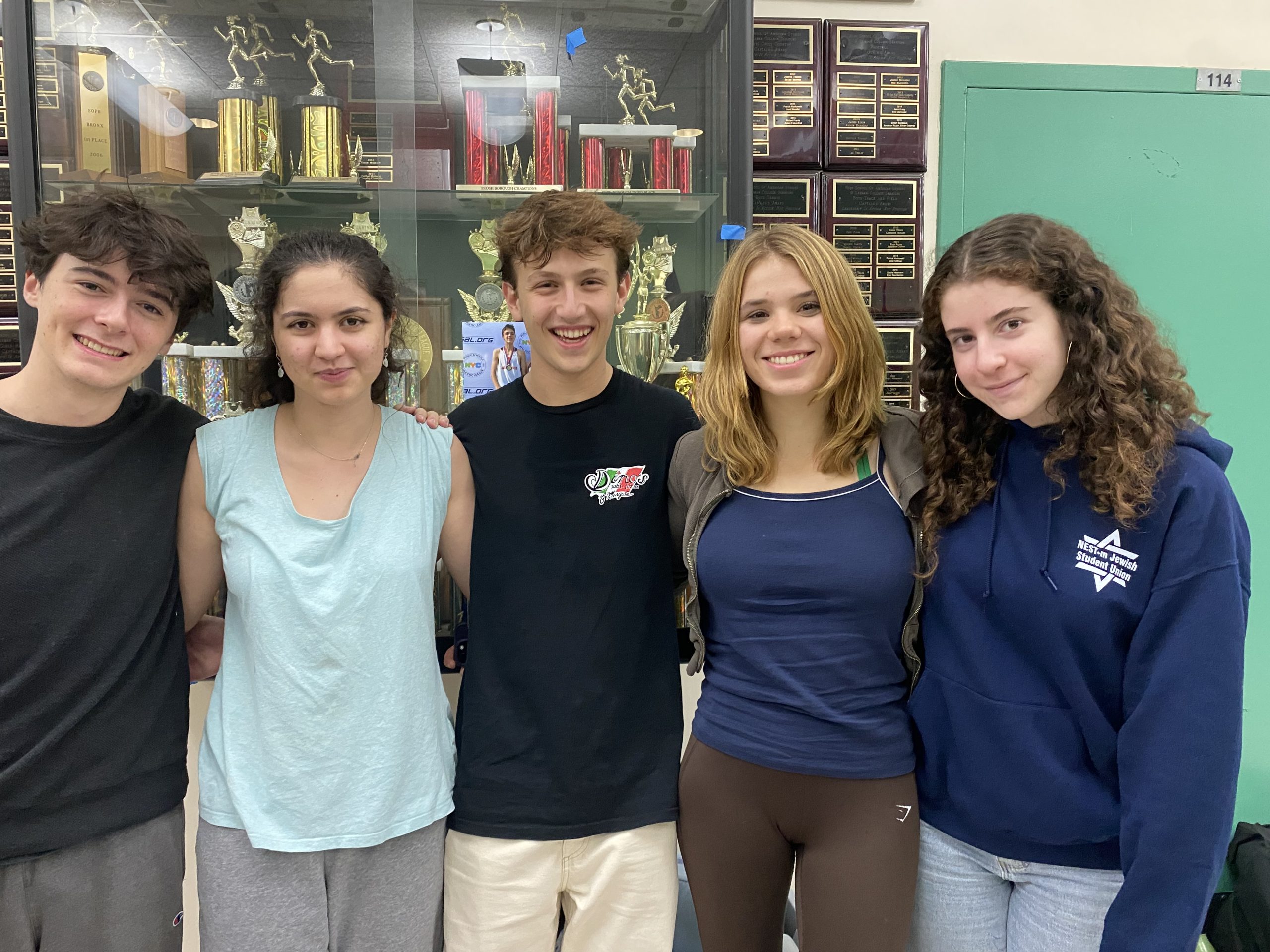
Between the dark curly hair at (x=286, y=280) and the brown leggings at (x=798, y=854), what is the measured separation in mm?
1070

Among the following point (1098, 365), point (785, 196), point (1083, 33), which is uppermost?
point (1083, 33)

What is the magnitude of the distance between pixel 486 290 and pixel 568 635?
1.15m

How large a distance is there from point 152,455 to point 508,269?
30.2 inches

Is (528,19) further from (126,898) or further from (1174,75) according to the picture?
(126,898)

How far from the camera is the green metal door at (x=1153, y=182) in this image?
2.64m

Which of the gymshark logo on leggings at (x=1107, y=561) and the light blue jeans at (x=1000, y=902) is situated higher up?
the gymshark logo on leggings at (x=1107, y=561)

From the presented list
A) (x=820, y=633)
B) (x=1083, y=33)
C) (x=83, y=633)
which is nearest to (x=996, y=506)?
(x=820, y=633)

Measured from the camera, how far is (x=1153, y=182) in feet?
8.83

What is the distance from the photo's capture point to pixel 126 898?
1.45 metres

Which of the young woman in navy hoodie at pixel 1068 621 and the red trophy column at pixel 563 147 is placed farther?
the red trophy column at pixel 563 147

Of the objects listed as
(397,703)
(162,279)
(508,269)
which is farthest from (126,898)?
(508,269)

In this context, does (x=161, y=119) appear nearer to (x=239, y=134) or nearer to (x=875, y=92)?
(x=239, y=134)

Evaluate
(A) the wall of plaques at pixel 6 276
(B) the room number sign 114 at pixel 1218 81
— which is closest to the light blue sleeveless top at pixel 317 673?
(A) the wall of plaques at pixel 6 276

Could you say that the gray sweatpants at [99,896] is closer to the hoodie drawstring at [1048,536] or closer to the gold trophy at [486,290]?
the gold trophy at [486,290]
